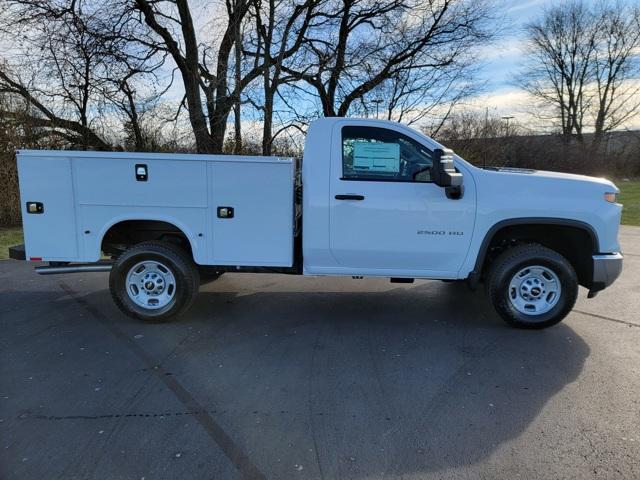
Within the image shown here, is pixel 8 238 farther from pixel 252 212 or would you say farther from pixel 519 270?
pixel 519 270

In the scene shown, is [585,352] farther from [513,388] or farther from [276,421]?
[276,421]

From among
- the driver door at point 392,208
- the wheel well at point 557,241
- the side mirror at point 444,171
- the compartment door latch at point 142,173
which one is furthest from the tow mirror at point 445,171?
the compartment door latch at point 142,173

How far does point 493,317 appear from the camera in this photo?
5.32m

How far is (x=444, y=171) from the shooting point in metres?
4.45

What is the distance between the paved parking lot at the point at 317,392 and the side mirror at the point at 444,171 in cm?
155

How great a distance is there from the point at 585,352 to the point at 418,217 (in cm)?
197

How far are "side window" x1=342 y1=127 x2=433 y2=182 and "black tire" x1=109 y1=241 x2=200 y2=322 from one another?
6.37 feet

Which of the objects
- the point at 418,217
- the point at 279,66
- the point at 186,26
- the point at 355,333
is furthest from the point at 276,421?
the point at 186,26

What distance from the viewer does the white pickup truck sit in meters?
4.70

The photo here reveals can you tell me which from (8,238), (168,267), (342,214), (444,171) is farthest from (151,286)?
(8,238)

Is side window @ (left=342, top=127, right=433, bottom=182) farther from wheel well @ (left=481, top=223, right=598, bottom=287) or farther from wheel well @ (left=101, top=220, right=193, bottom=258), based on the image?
wheel well @ (left=101, top=220, right=193, bottom=258)

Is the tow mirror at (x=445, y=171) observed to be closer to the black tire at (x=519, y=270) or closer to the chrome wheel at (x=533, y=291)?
the black tire at (x=519, y=270)

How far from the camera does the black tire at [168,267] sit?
4.93 meters

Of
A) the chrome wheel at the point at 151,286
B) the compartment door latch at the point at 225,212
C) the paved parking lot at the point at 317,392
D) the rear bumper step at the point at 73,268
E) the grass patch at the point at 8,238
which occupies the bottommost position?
the paved parking lot at the point at 317,392
